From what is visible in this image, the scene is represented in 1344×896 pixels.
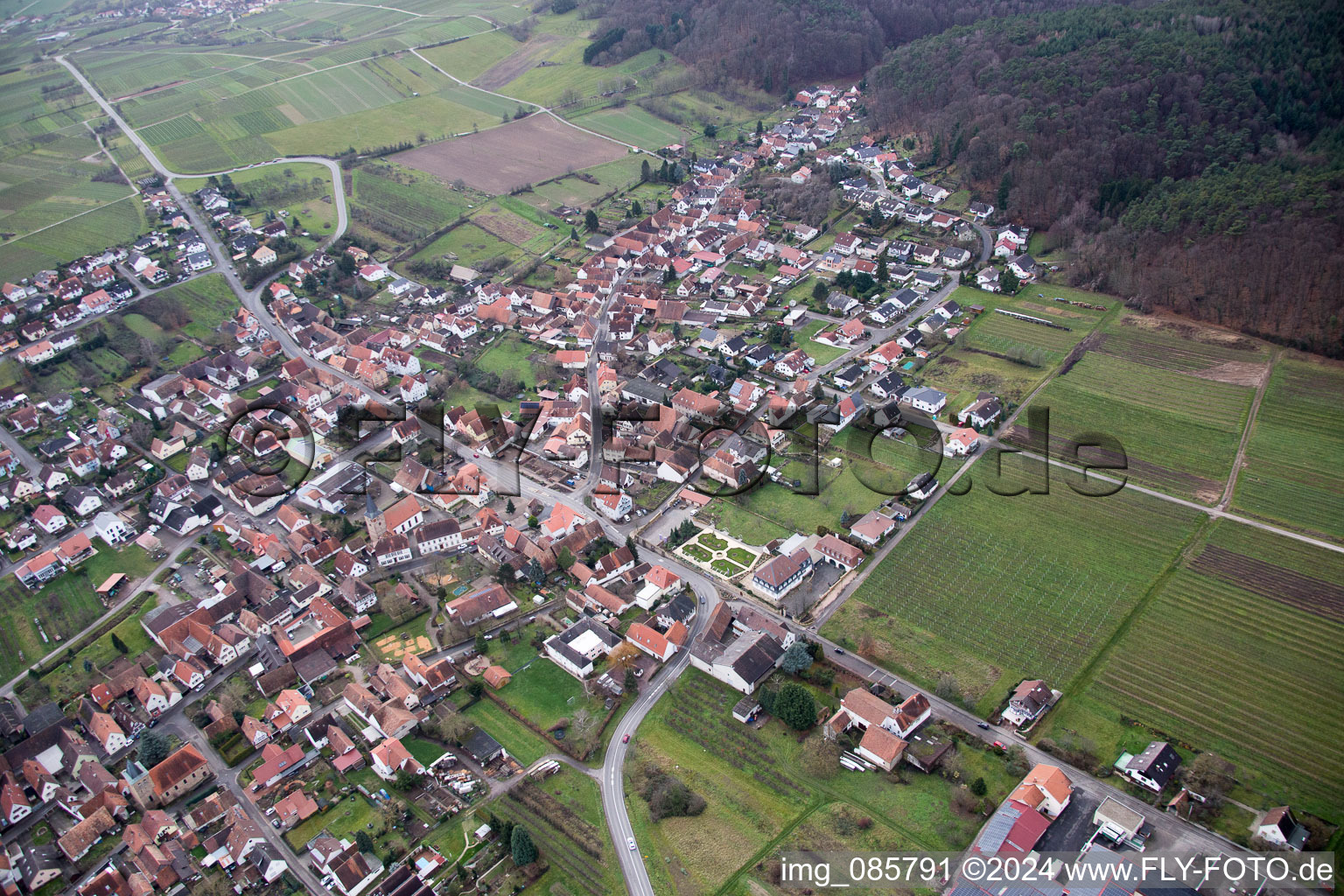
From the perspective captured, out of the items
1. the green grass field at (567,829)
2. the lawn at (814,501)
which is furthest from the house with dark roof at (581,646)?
the lawn at (814,501)

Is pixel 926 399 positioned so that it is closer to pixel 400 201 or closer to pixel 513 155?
pixel 400 201

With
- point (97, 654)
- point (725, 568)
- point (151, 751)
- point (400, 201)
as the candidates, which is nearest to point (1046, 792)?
point (725, 568)

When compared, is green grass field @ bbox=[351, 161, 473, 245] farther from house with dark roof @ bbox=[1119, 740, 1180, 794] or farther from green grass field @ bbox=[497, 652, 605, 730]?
house with dark roof @ bbox=[1119, 740, 1180, 794]

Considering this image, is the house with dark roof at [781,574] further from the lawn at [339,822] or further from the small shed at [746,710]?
the lawn at [339,822]

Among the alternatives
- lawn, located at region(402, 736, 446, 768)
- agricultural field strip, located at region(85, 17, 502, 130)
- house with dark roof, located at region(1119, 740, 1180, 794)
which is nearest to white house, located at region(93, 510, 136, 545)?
lawn, located at region(402, 736, 446, 768)

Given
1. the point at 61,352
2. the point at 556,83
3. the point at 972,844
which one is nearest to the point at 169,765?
the point at 972,844

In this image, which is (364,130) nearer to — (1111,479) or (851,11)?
(851,11)
